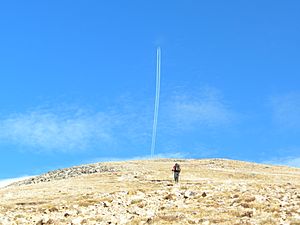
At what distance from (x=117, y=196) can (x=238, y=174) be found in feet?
115

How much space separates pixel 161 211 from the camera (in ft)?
97.8

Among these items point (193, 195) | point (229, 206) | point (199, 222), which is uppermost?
point (193, 195)

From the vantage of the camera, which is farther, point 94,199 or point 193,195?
point 94,199

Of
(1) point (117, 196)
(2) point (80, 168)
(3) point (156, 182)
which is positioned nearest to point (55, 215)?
(1) point (117, 196)

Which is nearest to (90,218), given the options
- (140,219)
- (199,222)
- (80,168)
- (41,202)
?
(140,219)

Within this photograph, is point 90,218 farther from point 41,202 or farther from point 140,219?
point 41,202

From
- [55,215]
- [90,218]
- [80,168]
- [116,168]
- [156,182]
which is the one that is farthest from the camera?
[80,168]

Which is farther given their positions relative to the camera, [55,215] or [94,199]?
[94,199]

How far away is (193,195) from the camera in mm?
35250

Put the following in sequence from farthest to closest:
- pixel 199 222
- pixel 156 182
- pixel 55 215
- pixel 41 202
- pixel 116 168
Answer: pixel 116 168
pixel 156 182
pixel 41 202
pixel 55 215
pixel 199 222

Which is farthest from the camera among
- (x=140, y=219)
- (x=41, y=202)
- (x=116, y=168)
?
(x=116, y=168)

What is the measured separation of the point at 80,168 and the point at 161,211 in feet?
184

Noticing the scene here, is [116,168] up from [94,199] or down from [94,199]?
up

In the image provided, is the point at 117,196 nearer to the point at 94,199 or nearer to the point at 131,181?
the point at 94,199
